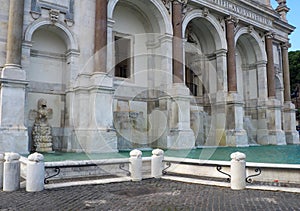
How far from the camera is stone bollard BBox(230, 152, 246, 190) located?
Result: 22.4 ft

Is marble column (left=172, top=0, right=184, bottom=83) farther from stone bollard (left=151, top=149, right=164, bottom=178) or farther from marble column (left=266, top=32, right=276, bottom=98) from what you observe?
marble column (left=266, top=32, right=276, bottom=98)

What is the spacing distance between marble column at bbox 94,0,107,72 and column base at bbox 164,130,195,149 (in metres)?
5.10

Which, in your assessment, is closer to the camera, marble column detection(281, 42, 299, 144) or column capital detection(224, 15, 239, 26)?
column capital detection(224, 15, 239, 26)

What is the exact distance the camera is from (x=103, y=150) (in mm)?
12391

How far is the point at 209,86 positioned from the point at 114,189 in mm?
15091

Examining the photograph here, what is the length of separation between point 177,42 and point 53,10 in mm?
7054

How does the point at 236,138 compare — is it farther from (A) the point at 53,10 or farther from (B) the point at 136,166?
(A) the point at 53,10

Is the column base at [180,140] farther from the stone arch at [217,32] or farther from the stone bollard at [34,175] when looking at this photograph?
the stone bollard at [34,175]

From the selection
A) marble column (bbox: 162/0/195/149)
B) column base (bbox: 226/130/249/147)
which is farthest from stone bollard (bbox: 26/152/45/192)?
column base (bbox: 226/130/249/147)

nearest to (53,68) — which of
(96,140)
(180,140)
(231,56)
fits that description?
(96,140)

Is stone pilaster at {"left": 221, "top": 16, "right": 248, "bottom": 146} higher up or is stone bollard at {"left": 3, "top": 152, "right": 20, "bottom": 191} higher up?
stone pilaster at {"left": 221, "top": 16, "right": 248, "bottom": 146}

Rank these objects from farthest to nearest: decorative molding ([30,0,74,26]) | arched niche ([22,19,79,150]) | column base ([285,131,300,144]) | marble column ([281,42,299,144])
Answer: marble column ([281,42,299,144]), column base ([285,131,300,144]), arched niche ([22,19,79,150]), decorative molding ([30,0,74,26])

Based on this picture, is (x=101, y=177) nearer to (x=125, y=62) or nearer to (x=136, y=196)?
(x=136, y=196)

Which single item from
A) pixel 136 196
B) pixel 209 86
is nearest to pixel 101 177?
pixel 136 196
